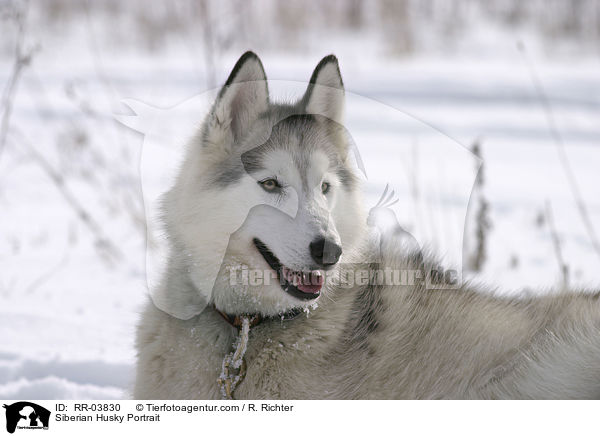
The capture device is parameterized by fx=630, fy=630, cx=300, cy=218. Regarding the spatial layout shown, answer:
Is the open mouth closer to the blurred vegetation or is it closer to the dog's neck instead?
the dog's neck

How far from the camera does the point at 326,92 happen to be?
2625mm

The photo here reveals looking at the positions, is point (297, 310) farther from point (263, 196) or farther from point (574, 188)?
point (574, 188)

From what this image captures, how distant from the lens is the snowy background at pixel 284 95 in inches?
145

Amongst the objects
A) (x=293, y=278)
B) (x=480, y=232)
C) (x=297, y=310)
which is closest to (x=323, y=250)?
(x=293, y=278)

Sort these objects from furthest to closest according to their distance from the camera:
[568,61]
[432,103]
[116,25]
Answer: [116,25]
[568,61]
[432,103]

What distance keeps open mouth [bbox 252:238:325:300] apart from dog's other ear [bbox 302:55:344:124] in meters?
0.64

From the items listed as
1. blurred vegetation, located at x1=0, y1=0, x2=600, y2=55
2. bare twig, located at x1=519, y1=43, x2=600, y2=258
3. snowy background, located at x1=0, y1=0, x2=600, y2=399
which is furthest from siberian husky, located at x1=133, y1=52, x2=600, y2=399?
blurred vegetation, located at x1=0, y1=0, x2=600, y2=55

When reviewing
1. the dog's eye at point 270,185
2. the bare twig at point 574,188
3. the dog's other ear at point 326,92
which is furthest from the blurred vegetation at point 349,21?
the dog's eye at point 270,185

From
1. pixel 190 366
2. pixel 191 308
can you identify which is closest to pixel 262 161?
pixel 191 308
